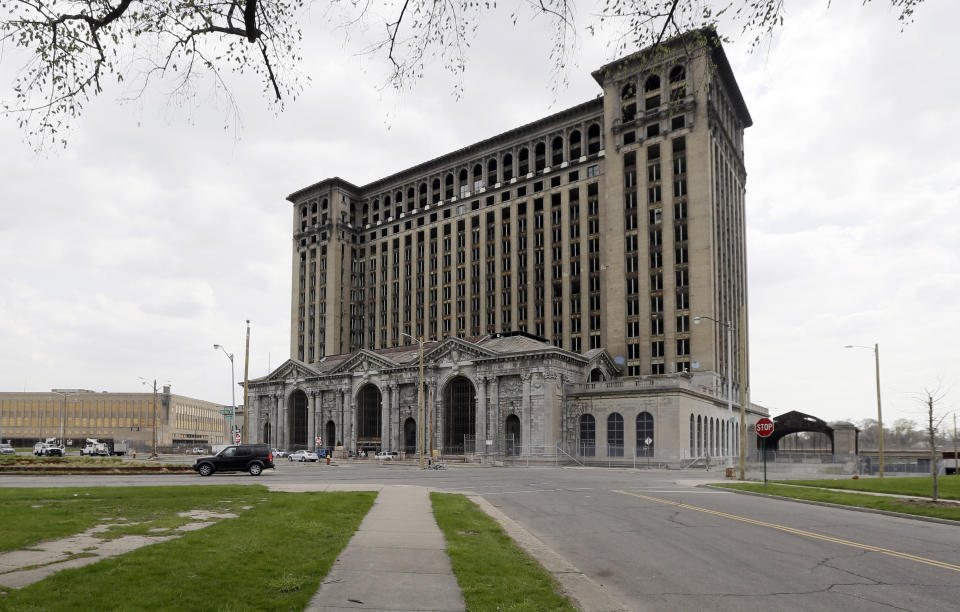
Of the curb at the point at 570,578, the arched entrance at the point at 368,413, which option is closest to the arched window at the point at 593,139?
the arched entrance at the point at 368,413

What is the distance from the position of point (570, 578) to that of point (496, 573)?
3.91 ft

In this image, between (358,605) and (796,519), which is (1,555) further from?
(796,519)

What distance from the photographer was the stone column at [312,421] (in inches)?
3974

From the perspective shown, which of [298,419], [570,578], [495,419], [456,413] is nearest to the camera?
[570,578]

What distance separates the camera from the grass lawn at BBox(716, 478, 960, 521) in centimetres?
2042

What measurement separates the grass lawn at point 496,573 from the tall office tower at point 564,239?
5886 centimetres

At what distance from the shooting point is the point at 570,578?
1069cm

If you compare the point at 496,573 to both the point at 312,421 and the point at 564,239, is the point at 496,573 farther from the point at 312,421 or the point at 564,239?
the point at 312,421

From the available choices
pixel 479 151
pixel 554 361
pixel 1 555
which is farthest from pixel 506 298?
pixel 1 555

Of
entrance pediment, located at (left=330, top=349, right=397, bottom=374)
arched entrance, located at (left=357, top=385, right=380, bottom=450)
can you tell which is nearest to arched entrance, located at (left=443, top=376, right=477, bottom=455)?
entrance pediment, located at (left=330, top=349, right=397, bottom=374)

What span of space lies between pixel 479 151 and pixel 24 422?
136m

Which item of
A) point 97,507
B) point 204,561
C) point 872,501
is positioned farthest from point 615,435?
point 204,561

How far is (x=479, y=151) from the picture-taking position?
118 m

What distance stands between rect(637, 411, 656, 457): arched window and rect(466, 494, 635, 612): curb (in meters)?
57.3
